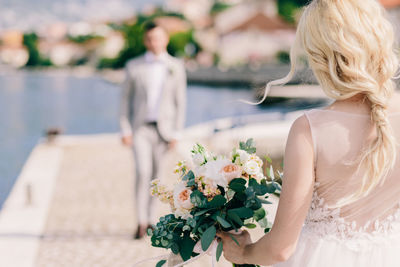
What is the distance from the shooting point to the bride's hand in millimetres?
1778

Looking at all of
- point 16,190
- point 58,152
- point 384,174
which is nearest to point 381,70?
point 384,174

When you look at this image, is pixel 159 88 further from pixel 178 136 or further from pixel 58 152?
pixel 58 152

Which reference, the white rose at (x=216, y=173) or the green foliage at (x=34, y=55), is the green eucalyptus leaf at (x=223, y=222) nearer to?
the white rose at (x=216, y=173)

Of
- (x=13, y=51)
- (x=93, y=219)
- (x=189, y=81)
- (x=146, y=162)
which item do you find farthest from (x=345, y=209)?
(x=13, y=51)

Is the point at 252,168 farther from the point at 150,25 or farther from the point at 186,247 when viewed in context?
the point at 150,25

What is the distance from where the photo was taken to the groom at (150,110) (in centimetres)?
534

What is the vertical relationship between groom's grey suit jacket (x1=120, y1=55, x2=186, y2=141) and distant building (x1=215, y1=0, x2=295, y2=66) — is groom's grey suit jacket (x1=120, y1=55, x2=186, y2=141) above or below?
above

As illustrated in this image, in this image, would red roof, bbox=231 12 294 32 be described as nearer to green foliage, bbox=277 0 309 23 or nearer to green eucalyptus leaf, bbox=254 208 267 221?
green foliage, bbox=277 0 309 23

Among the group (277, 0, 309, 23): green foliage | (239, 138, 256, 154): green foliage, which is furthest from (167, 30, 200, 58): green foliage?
(239, 138, 256, 154): green foliage

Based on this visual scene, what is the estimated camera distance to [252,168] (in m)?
1.91

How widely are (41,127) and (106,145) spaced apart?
14955 mm

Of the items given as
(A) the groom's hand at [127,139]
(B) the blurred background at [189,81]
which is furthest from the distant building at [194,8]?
(A) the groom's hand at [127,139]

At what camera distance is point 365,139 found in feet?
5.22

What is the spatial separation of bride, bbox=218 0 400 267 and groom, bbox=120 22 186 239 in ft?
12.0
